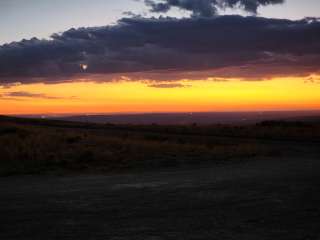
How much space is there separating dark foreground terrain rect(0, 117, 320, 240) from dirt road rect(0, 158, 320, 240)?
22 mm

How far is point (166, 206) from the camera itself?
452 inches

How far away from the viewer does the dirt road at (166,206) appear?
30.0ft

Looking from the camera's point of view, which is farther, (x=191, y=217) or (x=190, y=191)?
(x=190, y=191)

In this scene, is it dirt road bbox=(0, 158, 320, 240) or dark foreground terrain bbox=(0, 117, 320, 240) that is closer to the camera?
dirt road bbox=(0, 158, 320, 240)

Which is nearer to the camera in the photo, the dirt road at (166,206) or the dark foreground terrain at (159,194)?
the dirt road at (166,206)

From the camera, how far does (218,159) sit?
907 inches

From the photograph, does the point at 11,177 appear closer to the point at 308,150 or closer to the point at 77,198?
the point at 77,198

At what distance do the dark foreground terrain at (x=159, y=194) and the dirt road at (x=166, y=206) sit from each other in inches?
0.9

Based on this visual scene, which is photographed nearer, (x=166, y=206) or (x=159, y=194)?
(x=166, y=206)

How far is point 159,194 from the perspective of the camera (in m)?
13.1

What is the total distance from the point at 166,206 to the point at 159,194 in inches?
64.7

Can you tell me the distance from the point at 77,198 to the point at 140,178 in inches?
180

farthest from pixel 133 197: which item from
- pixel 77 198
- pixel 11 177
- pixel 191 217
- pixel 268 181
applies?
pixel 11 177

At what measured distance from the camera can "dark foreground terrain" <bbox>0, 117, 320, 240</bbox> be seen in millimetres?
9344
